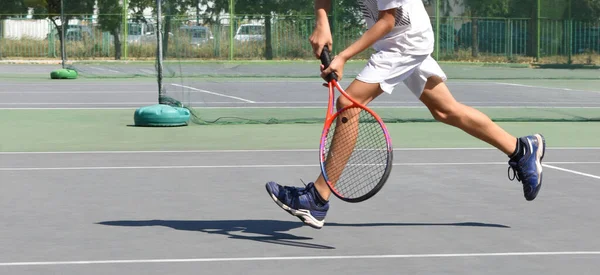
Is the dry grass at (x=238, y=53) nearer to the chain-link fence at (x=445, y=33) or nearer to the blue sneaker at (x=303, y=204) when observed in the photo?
the chain-link fence at (x=445, y=33)

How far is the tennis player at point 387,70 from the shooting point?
680cm

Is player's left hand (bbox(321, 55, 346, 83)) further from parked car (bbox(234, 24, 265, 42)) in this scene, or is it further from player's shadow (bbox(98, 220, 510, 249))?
parked car (bbox(234, 24, 265, 42))

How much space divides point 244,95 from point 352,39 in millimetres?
2790

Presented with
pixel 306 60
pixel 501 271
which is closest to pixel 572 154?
pixel 501 271

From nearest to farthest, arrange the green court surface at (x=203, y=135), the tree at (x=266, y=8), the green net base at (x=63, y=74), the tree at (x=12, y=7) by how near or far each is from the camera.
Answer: the green court surface at (x=203, y=135), the tree at (x=266, y=8), the green net base at (x=63, y=74), the tree at (x=12, y=7)

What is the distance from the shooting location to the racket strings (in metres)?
6.75

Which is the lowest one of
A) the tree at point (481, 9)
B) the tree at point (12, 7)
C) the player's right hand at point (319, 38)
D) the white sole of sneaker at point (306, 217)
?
the white sole of sneaker at point (306, 217)

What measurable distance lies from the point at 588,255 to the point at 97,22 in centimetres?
3630

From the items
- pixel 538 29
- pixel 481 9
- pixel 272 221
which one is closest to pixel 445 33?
pixel 481 9

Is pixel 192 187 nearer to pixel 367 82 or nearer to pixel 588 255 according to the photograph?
pixel 367 82

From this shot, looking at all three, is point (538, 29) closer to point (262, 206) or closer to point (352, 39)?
point (352, 39)

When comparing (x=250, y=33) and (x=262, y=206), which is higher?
(x=250, y=33)

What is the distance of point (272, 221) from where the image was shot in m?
7.46

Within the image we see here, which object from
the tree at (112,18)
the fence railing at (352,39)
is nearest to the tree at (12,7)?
the tree at (112,18)
